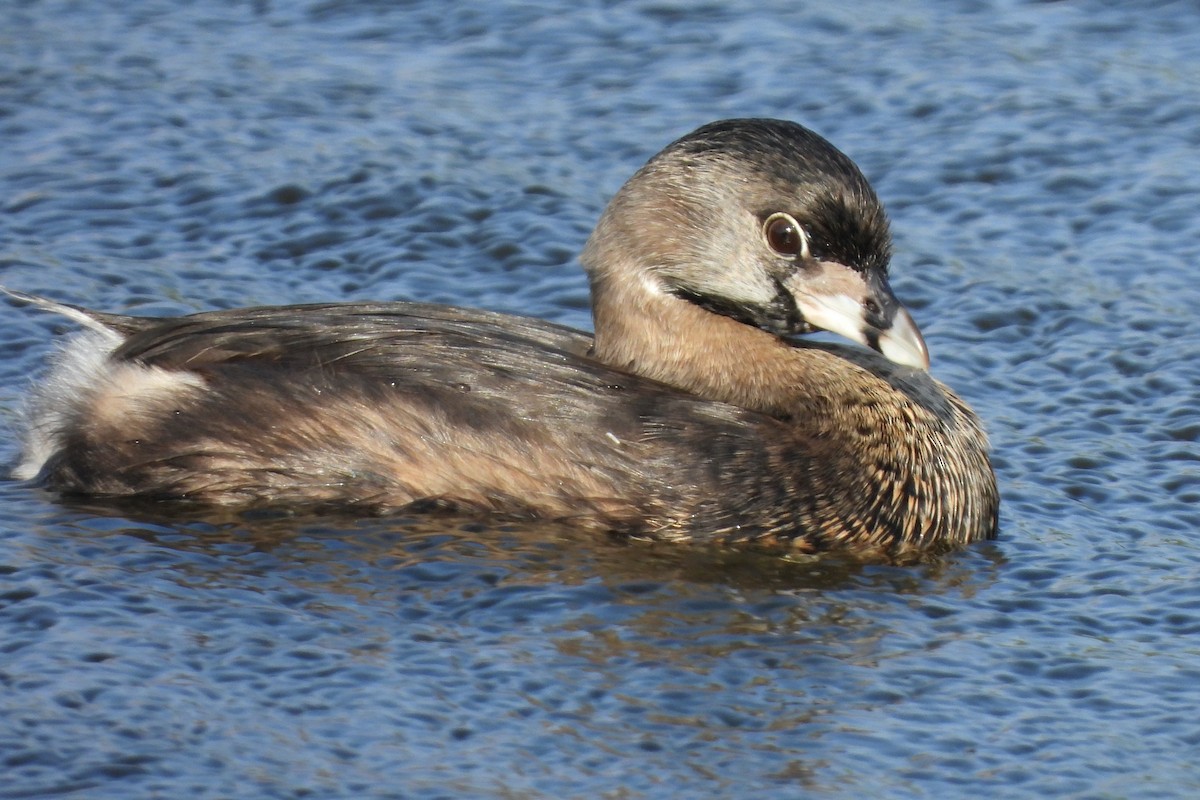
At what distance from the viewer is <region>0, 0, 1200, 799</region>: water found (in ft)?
19.0

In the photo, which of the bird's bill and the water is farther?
the bird's bill

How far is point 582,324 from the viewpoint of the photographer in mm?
9141

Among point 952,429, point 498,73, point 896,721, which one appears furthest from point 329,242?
point 896,721

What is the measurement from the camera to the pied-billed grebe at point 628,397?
714 centimetres

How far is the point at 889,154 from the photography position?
1046cm

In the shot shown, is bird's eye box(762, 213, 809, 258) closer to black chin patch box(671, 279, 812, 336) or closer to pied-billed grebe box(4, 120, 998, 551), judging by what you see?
pied-billed grebe box(4, 120, 998, 551)

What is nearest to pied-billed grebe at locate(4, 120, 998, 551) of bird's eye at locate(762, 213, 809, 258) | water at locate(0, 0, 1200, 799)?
bird's eye at locate(762, 213, 809, 258)

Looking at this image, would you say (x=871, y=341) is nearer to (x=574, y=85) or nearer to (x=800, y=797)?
(x=800, y=797)

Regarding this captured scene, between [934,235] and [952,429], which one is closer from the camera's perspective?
[952,429]

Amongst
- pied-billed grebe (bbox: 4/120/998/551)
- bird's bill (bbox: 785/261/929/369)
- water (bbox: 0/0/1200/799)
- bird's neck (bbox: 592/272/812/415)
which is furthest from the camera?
bird's neck (bbox: 592/272/812/415)

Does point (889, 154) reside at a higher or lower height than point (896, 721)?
higher

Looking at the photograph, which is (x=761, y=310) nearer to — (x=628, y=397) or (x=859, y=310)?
(x=859, y=310)

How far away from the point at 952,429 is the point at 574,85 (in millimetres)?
4379

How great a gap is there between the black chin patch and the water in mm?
966
